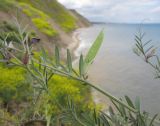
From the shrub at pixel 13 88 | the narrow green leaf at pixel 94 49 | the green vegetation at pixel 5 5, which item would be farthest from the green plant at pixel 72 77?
the green vegetation at pixel 5 5

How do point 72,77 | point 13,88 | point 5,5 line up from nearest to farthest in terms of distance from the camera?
point 72,77 < point 13,88 < point 5,5

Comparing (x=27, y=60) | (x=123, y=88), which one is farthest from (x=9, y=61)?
(x=123, y=88)

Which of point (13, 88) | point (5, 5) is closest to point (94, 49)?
point (13, 88)

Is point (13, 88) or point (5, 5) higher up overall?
point (5, 5)

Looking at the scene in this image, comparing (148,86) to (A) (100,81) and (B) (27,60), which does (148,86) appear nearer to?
(A) (100,81)

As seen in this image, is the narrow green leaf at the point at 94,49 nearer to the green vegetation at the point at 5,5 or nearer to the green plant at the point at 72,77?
the green plant at the point at 72,77

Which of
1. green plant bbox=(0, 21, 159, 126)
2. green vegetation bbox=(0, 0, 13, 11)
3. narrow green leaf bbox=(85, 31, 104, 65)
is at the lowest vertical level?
green plant bbox=(0, 21, 159, 126)

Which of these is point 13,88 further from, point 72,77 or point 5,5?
point 5,5

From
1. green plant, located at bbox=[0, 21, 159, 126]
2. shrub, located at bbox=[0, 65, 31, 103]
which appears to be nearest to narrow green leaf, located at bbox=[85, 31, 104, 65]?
green plant, located at bbox=[0, 21, 159, 126]

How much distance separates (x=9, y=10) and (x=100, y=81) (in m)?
8.02

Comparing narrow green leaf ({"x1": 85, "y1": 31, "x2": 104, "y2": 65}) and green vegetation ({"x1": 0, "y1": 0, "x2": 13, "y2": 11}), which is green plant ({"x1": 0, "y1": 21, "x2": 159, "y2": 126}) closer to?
narrow green leaf ({"x1": 85, "y1": 31, "x2": 104, "y2": 65})

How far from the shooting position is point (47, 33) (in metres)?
27.2

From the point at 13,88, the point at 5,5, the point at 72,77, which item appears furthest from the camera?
the point at 5,5

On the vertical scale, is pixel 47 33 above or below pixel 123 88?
above
